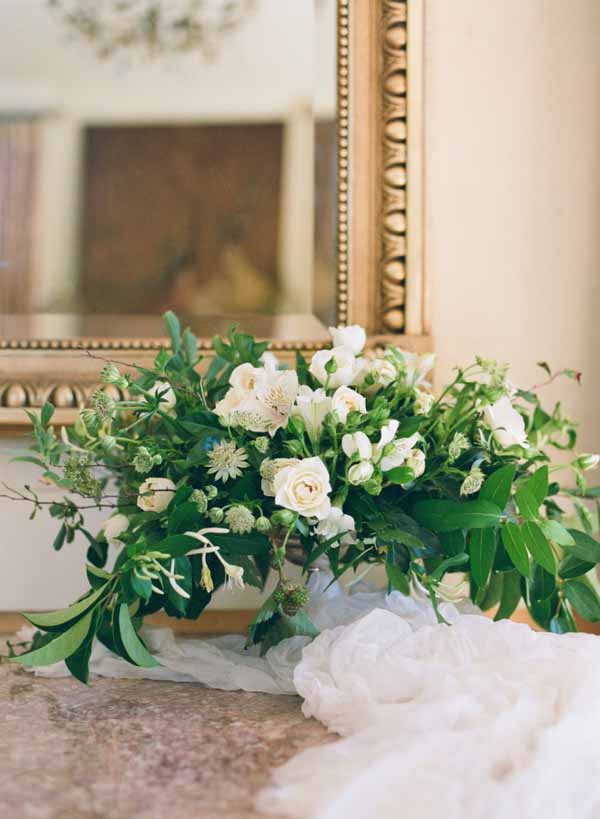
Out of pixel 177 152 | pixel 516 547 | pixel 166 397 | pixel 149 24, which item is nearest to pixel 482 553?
pixel 516 547

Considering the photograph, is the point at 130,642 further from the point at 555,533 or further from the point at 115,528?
the point at 555,533

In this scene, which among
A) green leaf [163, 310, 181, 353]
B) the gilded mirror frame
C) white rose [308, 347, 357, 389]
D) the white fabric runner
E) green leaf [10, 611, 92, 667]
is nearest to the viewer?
the white fabric runner

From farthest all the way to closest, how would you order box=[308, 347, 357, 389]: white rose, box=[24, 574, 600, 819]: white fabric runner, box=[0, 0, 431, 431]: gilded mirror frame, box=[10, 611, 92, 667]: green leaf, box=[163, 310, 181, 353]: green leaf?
box=[0, 0, 431, 431]: gilded mirror frame, box=[163, 310, 181, 353]: green leaf, box=[308, 347, 357, 389]: white rose, box=[10, 611, 92, 667]: green leaf, box=[24, 574, 600, 819]: white fabric runner

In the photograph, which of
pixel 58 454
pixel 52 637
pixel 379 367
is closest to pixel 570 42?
pixel 379 367

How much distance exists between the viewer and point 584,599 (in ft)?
2.68

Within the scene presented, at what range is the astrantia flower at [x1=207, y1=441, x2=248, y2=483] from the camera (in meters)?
0.73

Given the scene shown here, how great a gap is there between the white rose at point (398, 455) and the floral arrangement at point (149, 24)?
0.62 m

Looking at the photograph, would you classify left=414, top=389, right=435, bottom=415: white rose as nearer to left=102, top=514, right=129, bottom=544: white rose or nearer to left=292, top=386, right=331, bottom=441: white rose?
left=292, top=386, right=331, bottom=441: white rose

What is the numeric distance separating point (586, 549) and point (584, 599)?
66 millimetres

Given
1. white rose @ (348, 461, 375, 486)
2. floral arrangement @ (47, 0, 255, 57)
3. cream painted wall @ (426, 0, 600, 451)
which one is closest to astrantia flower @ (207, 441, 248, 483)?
white rose @ (348, 461, 375, 486)

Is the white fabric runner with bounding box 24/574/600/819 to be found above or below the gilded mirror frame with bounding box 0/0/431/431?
below

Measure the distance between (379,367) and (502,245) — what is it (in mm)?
396

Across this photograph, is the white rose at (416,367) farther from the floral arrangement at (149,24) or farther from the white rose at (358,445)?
the floral arrangement at (149,24)

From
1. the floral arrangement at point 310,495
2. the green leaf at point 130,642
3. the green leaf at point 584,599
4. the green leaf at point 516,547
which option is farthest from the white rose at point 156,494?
the green leaf at point 584,599
